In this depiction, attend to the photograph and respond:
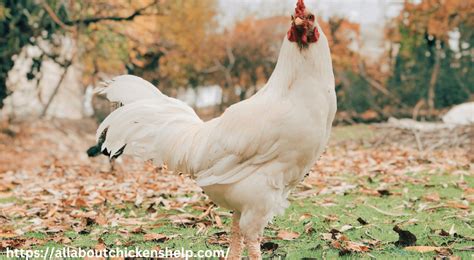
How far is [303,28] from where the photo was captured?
3057 millimetres

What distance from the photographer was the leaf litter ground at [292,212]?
150 inches

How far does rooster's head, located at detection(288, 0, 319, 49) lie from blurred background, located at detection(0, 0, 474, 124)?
10.2 metres

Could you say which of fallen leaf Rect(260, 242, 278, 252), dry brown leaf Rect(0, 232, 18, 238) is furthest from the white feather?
dry brown leaf Rect(0, 232, 18, 238)

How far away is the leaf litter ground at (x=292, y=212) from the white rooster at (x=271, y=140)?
587 millimetres

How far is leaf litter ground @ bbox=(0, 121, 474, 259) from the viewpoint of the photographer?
12.5 ft

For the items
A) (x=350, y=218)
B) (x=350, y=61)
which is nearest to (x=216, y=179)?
(x=350, y=218)

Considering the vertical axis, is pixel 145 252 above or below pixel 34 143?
above

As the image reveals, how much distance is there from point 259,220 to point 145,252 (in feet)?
3.06

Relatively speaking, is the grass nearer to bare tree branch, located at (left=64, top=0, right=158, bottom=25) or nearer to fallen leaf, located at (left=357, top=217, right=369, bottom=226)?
fallen leaf, located at (left=357, top=217, right=369, bottom=226)

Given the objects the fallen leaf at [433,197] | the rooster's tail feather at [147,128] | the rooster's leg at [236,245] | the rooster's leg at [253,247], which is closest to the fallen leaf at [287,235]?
the rooster's leg at [236,245]

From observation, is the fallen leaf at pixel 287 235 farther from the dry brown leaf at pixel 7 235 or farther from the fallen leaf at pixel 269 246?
the dry brown leaf at pixel 7 235

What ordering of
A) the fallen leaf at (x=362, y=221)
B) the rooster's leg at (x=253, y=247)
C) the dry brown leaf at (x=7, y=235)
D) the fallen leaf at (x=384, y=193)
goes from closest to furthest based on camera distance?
the rooster's leg at (x=253, y=247)
the dry brown leaf at (x=7, y=235)
the fallen leaf at (x=362, y=221)
the fallen leaf at (x=384, y=193)

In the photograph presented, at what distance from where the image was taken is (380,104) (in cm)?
2159

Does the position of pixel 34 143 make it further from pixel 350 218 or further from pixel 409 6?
pixel 409 6
